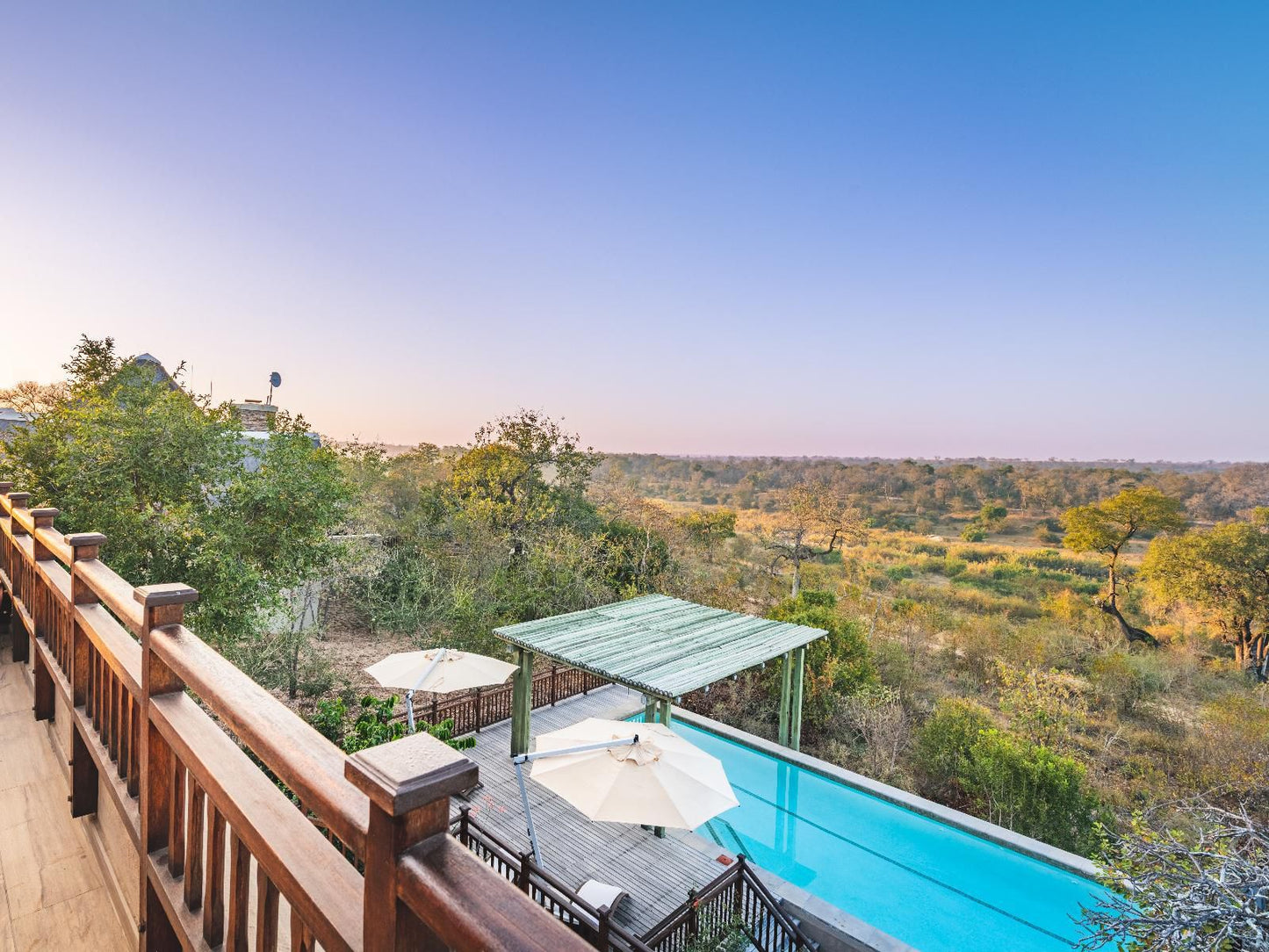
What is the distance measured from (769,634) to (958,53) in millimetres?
13176

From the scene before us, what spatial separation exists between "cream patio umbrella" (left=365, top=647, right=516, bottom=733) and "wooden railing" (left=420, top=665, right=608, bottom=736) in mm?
1177

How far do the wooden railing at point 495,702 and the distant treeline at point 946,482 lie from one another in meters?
8.60

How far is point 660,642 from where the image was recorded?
804 centimetres

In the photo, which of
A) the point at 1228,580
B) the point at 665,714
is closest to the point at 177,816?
the point at 665,714

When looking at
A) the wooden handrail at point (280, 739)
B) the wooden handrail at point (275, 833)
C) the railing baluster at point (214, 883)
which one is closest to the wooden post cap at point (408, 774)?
the wooden handrail at point (280, 739)

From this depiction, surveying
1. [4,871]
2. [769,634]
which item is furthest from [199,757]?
[769,634]

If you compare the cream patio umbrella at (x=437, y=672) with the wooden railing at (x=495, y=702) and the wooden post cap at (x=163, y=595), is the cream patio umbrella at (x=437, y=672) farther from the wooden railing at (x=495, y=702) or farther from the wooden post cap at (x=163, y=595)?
the wooden post cap at (x=163, y=595)

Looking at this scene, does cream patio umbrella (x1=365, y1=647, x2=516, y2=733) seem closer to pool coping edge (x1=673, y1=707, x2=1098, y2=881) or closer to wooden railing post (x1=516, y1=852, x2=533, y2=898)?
wooden railing post (x1=516, y1=852, x2=533, y2=898)

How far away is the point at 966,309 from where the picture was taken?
60.8 feet

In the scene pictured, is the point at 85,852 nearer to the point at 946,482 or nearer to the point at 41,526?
the point at 41,526

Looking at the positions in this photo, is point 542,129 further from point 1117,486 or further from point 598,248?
point 1117,486

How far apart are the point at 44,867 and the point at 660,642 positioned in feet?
21.1

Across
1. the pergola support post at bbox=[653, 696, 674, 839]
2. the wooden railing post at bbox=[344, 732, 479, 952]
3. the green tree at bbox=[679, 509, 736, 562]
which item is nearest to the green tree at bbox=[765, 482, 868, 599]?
the green tree at bbox=[679, 509, 736, 562]

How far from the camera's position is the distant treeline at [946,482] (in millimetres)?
20734
